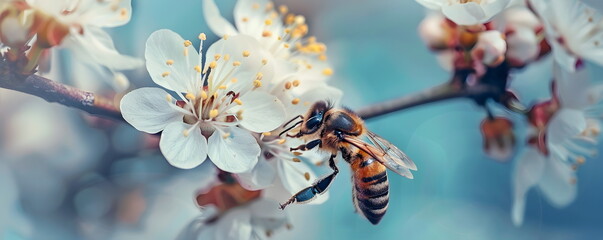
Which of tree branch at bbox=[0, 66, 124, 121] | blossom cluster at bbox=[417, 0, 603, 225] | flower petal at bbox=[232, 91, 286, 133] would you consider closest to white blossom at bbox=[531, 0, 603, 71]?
blossom cluster at bbox=[417, 0, 603, 225]

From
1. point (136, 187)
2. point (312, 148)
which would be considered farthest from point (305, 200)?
point (136, 187)

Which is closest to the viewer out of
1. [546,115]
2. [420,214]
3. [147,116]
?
[147,116]

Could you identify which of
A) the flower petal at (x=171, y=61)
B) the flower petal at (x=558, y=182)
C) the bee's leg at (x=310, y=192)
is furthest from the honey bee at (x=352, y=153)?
the flower petal at (x=558, y=182)

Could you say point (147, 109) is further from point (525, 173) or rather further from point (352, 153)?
point (525, 173)

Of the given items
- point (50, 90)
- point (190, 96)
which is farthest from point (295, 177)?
point (50, 90)

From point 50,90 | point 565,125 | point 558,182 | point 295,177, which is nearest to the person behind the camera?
point 50,90

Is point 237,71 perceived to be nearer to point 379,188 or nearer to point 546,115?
point 379,188

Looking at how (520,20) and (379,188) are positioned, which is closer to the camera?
(379,188)
